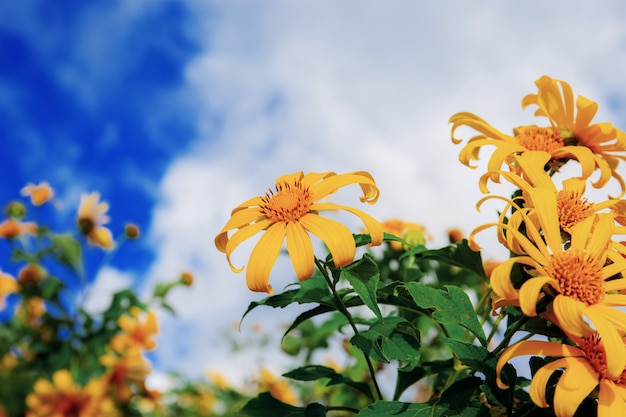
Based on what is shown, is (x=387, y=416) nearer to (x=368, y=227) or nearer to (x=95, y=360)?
(x=368, y=227)

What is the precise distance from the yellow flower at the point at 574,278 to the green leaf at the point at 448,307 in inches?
1.8

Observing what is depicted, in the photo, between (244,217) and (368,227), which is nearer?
(368,227)

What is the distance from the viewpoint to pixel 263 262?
2.99ft

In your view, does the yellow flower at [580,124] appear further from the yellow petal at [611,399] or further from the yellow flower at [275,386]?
the yellow flower at [275,386]

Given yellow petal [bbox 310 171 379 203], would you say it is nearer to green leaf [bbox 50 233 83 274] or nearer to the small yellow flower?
the small yellow flower

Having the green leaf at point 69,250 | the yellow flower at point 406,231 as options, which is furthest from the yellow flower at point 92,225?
the yellow flower at point 406,231

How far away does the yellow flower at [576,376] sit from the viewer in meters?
0.78

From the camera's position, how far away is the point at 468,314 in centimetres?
93

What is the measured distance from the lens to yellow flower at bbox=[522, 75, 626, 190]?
50.3 inches

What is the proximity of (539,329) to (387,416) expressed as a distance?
0.27 metres

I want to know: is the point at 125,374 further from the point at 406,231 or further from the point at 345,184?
the point at 345,184

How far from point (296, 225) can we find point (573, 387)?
1.52ft

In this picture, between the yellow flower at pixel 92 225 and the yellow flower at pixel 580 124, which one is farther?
the yellow flower at pixel 92 225

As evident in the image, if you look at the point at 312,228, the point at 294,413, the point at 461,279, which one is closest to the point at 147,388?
the point at 461,279
